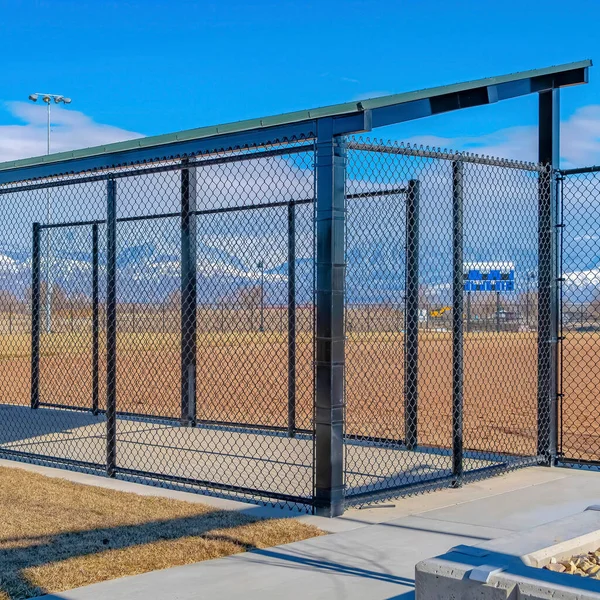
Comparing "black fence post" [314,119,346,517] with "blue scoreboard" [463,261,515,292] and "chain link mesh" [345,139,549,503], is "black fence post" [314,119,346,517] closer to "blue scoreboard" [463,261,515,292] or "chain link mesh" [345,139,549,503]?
"chain link mesh" [345,139,549,503]

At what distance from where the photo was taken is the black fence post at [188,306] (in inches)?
431

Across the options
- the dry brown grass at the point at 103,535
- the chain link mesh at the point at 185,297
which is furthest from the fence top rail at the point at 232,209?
the dry brown grass at the point at 103,535

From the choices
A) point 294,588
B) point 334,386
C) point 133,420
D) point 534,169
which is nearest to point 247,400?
point 133,420

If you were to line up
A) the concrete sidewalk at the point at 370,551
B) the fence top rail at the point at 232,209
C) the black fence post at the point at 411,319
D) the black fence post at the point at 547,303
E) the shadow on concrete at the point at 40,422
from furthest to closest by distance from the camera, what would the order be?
the shadow on concrete at the point at 40,422, the fence top rail at the point at 232,209, the black fence post at the point at 411,319, the black fence post at the point at 547,303, the concrete sidewalk at the point at 370,551

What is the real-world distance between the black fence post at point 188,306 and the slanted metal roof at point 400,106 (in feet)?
8.17

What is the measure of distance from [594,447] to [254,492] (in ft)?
→ 18.5

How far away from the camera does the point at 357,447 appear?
9.56 m

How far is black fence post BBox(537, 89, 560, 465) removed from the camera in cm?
850

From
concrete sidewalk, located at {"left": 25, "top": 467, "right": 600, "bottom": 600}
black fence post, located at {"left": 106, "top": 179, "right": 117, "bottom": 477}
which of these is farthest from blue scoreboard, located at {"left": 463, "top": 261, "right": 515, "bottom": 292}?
black fence post, located at {"left": 106, "top": 179, "right": 117, "bottom": 477}

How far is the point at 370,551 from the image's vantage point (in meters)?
5.46

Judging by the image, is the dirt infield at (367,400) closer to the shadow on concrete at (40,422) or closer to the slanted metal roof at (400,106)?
the shadow on concrete at (40,422)

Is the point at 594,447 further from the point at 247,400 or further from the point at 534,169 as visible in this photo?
the point at 247,400

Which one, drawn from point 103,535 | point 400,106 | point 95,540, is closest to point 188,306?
point 400,106

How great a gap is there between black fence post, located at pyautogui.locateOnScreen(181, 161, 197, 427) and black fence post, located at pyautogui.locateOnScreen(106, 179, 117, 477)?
2639 millimetres
